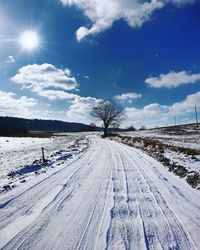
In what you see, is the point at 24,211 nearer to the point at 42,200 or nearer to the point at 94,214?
the point at 42,200

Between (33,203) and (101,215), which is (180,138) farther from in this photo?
Answer: (101,215)

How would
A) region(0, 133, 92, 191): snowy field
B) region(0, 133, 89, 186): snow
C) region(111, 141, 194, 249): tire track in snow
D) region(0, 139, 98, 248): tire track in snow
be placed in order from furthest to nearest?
1. region(0, 133, 89, 186): snow
2. region(0, 133, 92, 191): snowy field
3. region(0, 139, 98, 248): tire track in snow
4. region(111, 141, 194, 249): tire track in snow

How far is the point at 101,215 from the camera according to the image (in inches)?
201

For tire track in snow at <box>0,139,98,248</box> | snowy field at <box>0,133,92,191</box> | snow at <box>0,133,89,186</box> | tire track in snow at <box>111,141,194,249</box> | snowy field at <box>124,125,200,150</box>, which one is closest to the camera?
tire track in snow at <box>111,141,194,249</box>

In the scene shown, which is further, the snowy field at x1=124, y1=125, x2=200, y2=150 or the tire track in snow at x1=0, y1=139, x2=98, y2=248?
the snowy field at x1=124, y1=125, x2=200, y2=150

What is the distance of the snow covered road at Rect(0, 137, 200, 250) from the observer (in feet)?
13.0

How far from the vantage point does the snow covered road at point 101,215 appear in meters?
3.97

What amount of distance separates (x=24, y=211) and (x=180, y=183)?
539cm

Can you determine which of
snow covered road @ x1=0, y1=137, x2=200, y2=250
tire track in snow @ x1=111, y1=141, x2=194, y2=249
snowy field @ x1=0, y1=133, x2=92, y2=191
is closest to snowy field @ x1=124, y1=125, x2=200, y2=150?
snowy field @ x1=0, y1=133, x2=92, y2=191

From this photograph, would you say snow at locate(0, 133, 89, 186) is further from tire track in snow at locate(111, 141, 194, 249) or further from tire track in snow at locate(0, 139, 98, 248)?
tire track in snow at locate(111, 141, 194, 249)

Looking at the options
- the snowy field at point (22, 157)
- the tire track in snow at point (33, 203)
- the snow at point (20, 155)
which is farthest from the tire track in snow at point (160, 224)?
the snow at point (20, 155)

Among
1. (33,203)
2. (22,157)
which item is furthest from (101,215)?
(22,157)

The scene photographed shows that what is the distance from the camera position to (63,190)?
7.20 meters

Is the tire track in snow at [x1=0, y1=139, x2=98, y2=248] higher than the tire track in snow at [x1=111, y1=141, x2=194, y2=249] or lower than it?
higher
